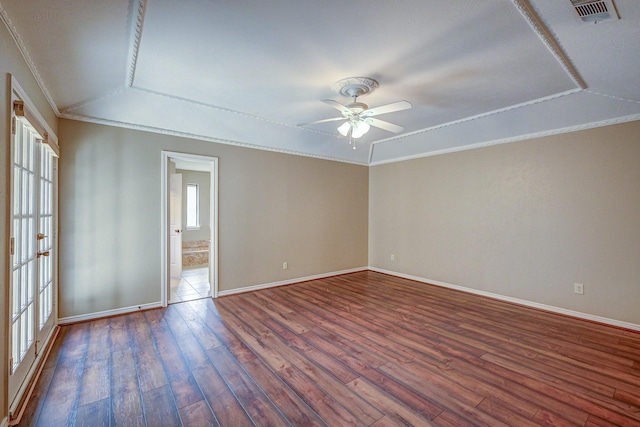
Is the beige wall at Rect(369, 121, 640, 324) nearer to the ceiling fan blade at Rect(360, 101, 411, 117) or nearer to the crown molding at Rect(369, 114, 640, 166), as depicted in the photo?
the crown molding at Rect(369, 114, 640, 166)

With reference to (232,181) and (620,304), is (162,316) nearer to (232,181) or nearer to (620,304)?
(232,181)

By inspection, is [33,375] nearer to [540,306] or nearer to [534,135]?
[540,306]

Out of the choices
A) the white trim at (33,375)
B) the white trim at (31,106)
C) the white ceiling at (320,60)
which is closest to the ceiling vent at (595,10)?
the white ceiling at (320,60)

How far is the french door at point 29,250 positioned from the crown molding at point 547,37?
3.30 m

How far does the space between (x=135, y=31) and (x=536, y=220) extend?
4.90 metres

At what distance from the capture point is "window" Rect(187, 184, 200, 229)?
26.6ft

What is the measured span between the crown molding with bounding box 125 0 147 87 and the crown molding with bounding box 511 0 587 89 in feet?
7.53

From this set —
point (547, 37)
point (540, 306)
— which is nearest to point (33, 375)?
point (547, 37)

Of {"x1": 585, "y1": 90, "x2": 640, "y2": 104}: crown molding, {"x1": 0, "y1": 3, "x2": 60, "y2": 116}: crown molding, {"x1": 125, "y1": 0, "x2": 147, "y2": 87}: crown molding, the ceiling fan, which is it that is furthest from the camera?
{"x1": 585, "y1": 90, "x2": 640, "y2": 104}: crown molding

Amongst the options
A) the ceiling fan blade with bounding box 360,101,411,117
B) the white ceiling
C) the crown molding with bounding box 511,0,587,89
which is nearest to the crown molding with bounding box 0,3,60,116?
the white ceiling

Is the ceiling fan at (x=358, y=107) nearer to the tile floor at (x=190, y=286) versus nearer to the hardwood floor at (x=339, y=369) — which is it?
the hardwood floor at (x=339, y=369)

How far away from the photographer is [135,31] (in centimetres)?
202

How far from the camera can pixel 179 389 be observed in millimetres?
2102

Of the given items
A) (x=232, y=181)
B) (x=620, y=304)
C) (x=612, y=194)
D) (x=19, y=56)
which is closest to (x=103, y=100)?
(x=19, y=56)
